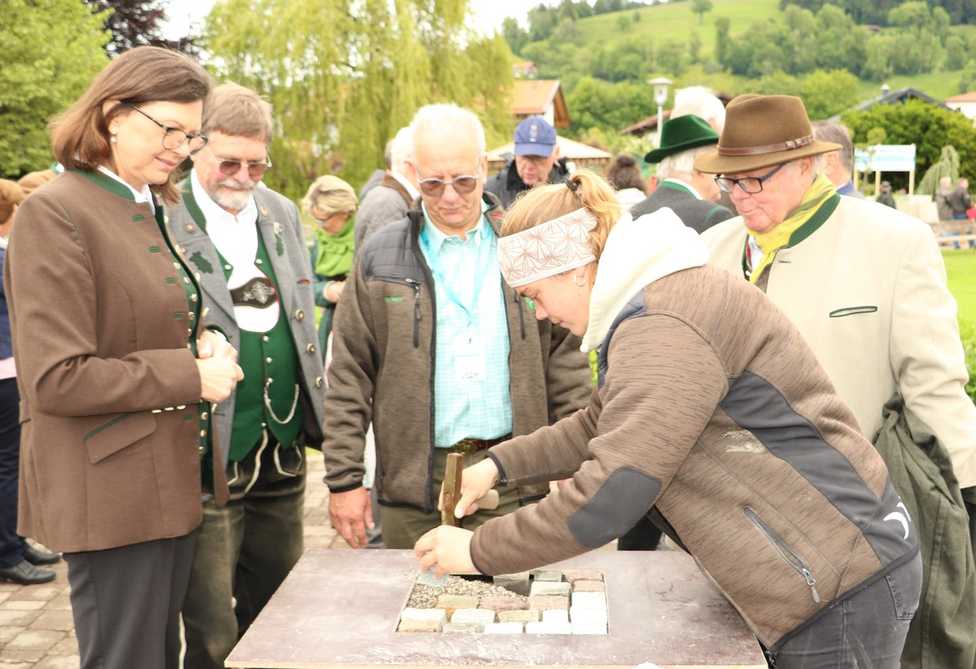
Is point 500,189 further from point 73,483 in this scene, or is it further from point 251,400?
point 73,483

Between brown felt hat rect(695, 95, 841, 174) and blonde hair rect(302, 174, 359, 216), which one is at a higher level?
brown felt hat rect(695, 95, 841, 174)

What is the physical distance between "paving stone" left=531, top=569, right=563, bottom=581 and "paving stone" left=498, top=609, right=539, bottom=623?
0.24 metres

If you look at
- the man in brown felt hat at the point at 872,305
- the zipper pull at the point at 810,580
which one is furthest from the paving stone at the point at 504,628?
the man in brown felt hat at the point at 872,305

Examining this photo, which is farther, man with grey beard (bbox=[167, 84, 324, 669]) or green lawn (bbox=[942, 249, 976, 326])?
green lawn (bbox=[942, 249, 976, 326])

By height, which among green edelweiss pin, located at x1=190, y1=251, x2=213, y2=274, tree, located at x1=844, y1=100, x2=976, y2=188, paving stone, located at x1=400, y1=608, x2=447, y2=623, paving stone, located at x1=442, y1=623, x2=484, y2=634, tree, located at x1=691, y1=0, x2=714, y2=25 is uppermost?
tree, located at x1=691, y1=0, x2=714, y2=25

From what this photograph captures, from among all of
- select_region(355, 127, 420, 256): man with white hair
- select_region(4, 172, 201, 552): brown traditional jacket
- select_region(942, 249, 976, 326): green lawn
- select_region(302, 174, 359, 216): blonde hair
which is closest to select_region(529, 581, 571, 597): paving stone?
select_region(4, 172, 201, 552): brown traditional jacket

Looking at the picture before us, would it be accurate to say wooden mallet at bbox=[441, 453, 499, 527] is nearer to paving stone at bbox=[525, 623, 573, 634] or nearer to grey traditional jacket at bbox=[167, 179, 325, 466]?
paving stone at bbox=[525, 623, 573, 634]

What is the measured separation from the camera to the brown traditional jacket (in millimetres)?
2379

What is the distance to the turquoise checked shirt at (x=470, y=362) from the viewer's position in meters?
3.28

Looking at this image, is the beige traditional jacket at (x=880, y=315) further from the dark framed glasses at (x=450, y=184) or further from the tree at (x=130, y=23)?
the tree at (x=130, y=23)

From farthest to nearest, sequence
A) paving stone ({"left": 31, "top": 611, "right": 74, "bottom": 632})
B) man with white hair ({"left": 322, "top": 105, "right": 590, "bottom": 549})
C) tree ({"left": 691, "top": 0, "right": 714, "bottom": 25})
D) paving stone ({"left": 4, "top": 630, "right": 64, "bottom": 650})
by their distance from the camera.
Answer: tree ({"left": 691, "top": 0, "right": 714, "bottom": 25}), paving stone ({"left": 31, "top": 611, "right": 74, "bottom": 632}), paving stone ({"left": 4, "top": 630, "right": 64, "bottom": 650}), man with white hair ({"left": 322, "top": 105, "right": 590, "bottom": 549})

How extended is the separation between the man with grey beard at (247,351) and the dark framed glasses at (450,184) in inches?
21.6

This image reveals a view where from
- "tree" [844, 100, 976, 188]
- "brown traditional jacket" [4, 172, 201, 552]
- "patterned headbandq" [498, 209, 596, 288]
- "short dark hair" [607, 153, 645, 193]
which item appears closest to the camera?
"patterned headbandq" [498, 209, 596, 288]

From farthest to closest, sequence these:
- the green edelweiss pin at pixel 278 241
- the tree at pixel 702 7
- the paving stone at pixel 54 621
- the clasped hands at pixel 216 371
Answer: the tree at pixel 702 7
the paving stone at pixel 54 621
the green edelweiss pin at pixel 278 241
the clasped hands at pixel 216 371
